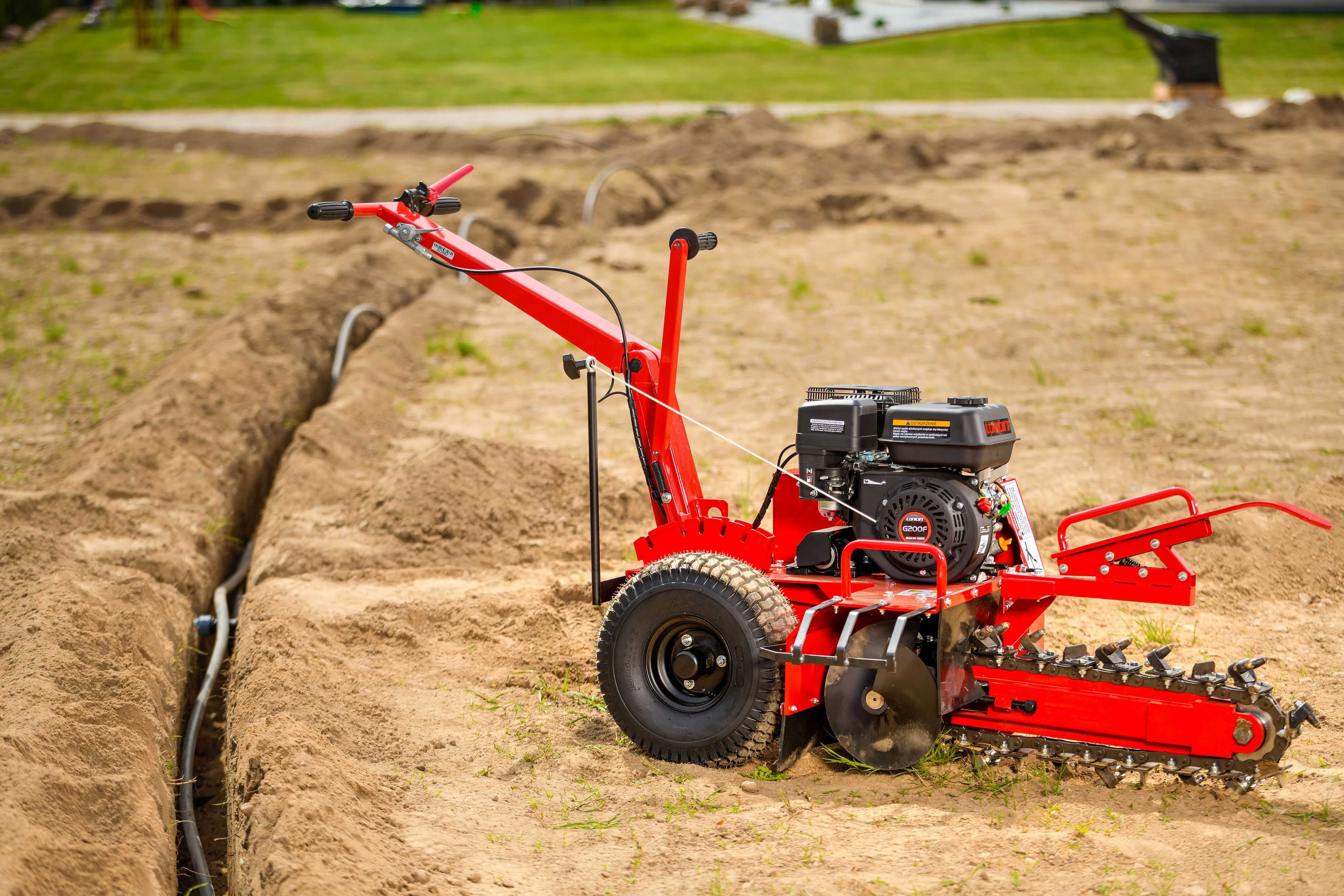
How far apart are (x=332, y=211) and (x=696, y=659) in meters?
2.68

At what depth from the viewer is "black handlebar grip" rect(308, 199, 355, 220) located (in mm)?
5801

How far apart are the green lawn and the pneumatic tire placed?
78.2 feet

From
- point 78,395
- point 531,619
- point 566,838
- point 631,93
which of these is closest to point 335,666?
point 531,619

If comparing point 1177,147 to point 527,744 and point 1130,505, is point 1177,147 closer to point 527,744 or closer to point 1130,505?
point 1130,505

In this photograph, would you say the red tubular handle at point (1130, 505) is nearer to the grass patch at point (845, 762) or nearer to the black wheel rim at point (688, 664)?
the grass patch at point (845, 762)

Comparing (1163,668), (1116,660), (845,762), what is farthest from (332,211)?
(1163,668)

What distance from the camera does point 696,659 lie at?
5.41 metres

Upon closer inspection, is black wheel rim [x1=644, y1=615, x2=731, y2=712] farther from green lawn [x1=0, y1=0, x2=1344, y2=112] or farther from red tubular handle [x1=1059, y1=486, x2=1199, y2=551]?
green lawn [x1=0, y1=0, x2=1344, y2=112]

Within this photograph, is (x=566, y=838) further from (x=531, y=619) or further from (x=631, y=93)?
(x=631, y=93)

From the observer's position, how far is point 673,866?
15.7 ft

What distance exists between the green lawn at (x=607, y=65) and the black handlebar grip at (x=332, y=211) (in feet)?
75.0

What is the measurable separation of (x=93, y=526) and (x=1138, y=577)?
665 cm

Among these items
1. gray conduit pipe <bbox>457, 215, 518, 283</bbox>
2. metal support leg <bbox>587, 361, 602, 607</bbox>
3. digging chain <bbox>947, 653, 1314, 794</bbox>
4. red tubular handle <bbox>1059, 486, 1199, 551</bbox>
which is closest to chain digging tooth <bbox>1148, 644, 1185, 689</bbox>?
digging chain <bbox>947, 653, 1314, 794</bbox>

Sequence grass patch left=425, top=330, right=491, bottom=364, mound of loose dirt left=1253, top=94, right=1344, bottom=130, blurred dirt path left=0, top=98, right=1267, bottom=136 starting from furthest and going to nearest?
blurred dirt path left=0, top=98, right=1267, bottom=136 → mound of loose dirt left=1253, top=94, right=1344, bottom=130 → grass patch left=425, top=330, right=491, bottom=364
